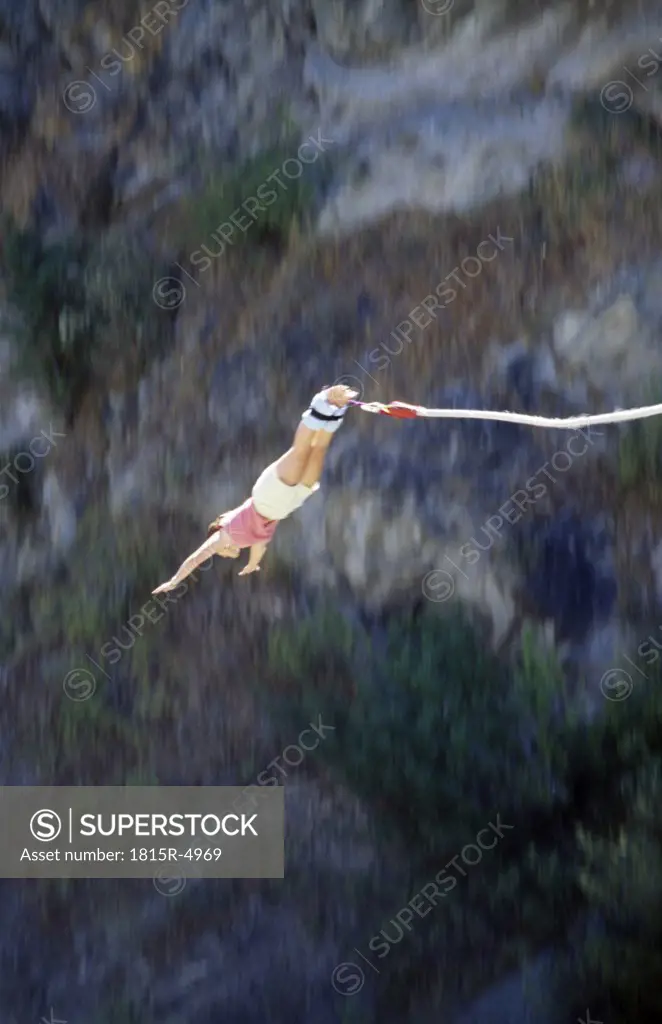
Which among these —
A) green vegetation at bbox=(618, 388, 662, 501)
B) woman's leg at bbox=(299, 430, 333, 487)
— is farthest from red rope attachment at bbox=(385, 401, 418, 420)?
green vegetation at bbox=(618, 388, 662, 501)

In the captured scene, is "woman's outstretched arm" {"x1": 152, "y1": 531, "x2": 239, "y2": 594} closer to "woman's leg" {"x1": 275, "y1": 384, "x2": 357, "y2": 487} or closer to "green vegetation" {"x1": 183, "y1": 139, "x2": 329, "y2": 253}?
"woman's leg" {"x1": 275, "y1": 384, "x2": 357, "y2": 487}

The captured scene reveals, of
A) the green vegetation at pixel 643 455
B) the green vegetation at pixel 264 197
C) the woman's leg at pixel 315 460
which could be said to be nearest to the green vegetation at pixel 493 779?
the green vegetation at pixel 643 455

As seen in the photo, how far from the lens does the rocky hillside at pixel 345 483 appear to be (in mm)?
8023

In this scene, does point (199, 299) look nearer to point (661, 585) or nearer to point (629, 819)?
point (661, 585)

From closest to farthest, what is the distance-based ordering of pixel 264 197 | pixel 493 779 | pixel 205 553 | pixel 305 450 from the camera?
pixel 305 450
pixel 205 553
pixel 493 779
pixel 264 197

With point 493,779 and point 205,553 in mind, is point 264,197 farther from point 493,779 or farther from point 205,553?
point 493,779

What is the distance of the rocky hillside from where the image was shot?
802cm

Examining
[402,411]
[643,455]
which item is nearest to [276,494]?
[402,411]

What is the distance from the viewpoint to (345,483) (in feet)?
28.3

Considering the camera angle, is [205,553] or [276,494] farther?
[205,553]

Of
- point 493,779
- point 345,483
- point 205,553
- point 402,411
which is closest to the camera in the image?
point 402,411

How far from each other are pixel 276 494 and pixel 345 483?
304 cm

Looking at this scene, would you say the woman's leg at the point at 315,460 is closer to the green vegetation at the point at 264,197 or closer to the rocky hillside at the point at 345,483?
the rocky hillside at the point at 345,483

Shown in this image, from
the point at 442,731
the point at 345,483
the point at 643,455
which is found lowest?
the point at 442,731
